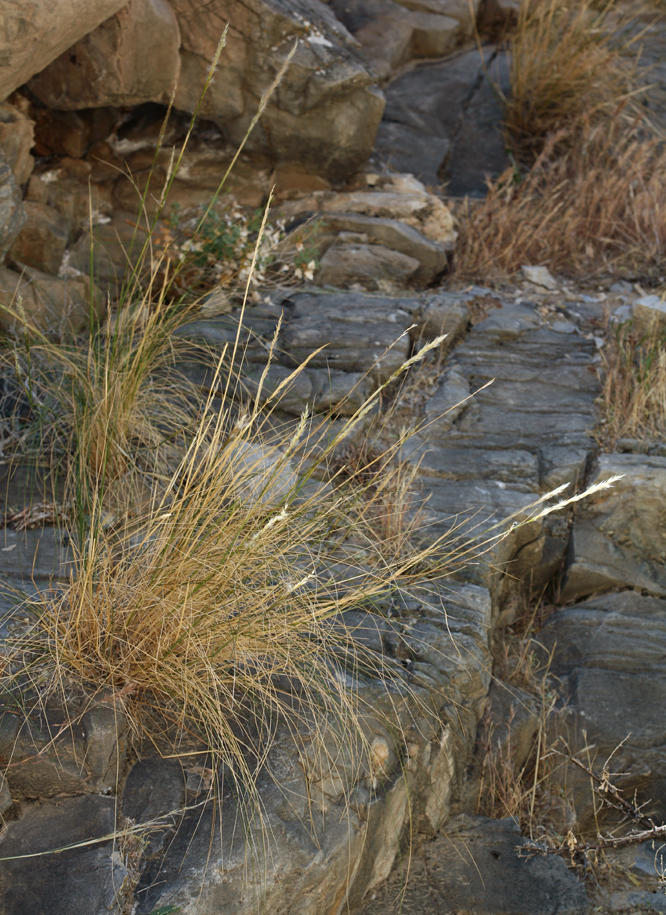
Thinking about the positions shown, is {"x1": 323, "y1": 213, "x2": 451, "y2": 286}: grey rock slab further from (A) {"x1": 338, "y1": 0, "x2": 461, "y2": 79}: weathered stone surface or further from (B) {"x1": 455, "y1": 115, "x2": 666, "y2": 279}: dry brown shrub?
(A) {"x1": 338, "y1": 0, "x2": 461, "y2": 79}: weathered stone surface

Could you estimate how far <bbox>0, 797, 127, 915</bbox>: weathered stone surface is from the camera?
1599 millimetres

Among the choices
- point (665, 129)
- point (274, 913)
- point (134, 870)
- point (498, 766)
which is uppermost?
point (665, 129)

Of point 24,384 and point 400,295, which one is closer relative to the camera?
point 24,384

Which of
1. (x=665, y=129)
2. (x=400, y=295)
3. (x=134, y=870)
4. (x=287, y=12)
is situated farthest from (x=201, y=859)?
(x=665, y=129)

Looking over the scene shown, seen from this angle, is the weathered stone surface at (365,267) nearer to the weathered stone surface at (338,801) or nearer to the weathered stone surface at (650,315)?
the weathered stone surface at (650,315)

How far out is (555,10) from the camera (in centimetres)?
542

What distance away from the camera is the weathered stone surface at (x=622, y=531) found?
302 cm

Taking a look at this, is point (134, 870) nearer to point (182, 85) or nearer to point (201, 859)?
point (201, 859)

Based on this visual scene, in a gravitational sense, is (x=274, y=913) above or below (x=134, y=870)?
below

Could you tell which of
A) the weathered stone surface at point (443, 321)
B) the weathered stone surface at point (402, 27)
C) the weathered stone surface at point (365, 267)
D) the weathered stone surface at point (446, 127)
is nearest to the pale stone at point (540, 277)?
the weathered stone surface at point (365, 267)

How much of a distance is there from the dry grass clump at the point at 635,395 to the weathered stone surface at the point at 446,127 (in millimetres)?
2097

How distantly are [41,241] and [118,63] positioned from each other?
907 millimetres

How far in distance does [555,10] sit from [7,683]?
18.4 feet

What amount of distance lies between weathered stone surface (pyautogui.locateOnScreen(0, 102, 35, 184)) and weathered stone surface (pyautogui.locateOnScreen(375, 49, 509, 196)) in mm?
2261
